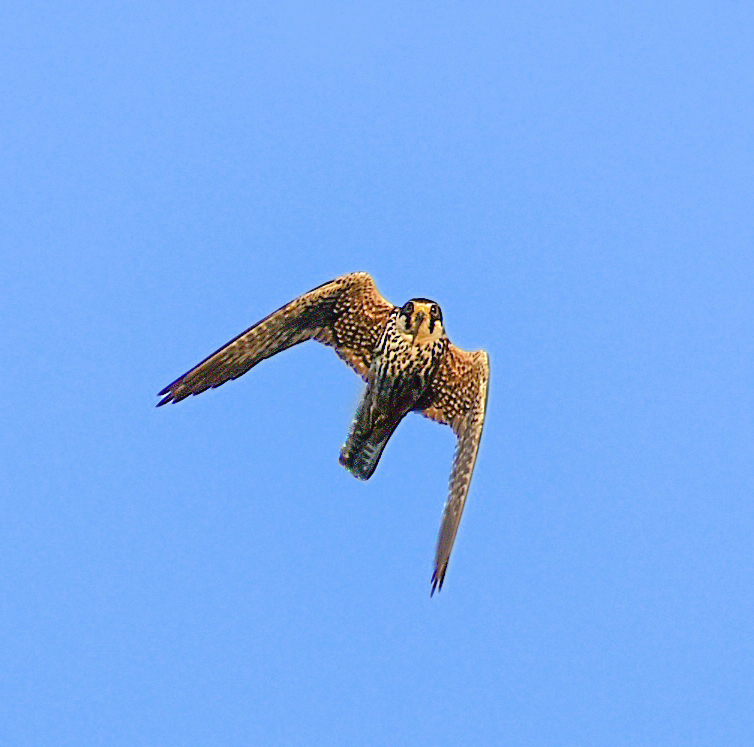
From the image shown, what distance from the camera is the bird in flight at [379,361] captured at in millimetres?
12352

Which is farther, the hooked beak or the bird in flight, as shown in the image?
the hooked beak

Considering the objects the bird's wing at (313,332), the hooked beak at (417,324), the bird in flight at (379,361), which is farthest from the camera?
the hooked beak at (417,324)

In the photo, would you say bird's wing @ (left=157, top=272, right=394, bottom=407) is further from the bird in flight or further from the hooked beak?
the hooked beak

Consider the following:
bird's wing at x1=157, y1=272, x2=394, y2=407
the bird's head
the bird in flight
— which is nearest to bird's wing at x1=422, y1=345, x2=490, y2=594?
the bird in flight

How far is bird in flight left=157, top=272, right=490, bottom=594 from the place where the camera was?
12.4 meters

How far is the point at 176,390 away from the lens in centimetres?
1212

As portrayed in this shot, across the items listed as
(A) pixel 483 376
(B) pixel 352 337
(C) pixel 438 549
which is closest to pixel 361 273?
(B) pixel 352 337

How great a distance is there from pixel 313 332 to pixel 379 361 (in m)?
0.72

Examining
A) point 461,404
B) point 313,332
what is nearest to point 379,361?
point 313,332

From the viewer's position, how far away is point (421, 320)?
1253cm

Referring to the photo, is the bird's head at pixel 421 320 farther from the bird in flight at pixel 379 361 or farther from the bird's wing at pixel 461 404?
the bird's wing at pixel 461 404

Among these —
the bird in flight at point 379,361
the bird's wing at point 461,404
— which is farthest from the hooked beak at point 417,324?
the bird's wing at point 461,404

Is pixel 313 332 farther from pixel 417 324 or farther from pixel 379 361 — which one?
pixel 417 324

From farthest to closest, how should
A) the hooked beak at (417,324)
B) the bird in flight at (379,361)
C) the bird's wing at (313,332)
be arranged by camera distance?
the hooked beak at (417,324), the bird in flight at (379,361), the bird's wing at (313,332)
